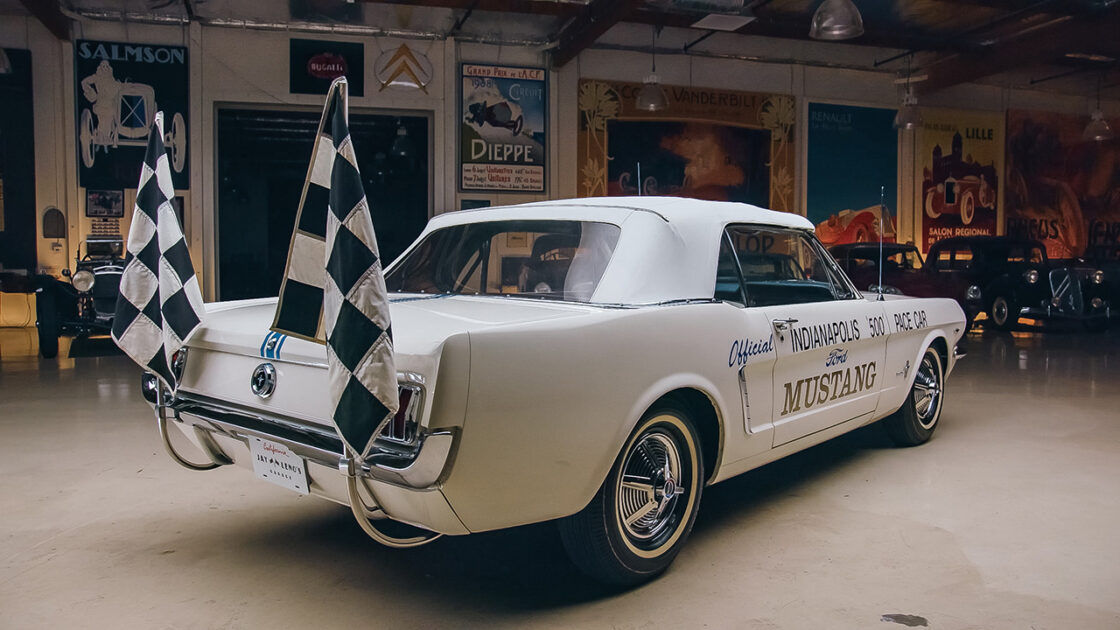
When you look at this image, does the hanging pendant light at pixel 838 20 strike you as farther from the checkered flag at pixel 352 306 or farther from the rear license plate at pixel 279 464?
the rear license plate at pixel 279 464

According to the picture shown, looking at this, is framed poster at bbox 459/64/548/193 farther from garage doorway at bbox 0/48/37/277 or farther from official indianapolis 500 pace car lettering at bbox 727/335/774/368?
official indianapolis 500 pace car lettering at bbox 727/335/774/368

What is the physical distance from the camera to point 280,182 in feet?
55.3

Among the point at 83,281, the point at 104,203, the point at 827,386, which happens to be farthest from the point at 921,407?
the point at 104,203

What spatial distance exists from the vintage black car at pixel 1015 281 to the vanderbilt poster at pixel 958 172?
166 inches

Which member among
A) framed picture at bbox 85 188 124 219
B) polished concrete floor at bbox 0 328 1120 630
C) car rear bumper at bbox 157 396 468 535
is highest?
framed picture at bbox 85 188 124 219

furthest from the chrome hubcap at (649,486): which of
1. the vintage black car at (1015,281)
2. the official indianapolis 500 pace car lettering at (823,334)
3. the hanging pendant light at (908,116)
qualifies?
the hanging pendant light at (908,116)

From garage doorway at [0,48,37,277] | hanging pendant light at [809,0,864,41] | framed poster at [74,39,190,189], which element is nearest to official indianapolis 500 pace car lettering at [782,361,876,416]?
hanging pendant light at [809,0,864,41]

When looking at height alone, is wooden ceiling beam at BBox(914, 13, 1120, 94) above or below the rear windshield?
above

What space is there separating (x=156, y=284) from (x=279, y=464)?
2.90ft

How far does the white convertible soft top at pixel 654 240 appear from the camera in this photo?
2.77 metres

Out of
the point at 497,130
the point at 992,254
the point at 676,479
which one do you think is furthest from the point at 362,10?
the point at 676,479

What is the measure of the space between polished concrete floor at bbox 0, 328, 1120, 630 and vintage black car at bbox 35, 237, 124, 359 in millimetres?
4195

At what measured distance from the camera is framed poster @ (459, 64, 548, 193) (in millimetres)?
12844

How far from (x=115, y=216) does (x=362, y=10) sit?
4.68 meters
